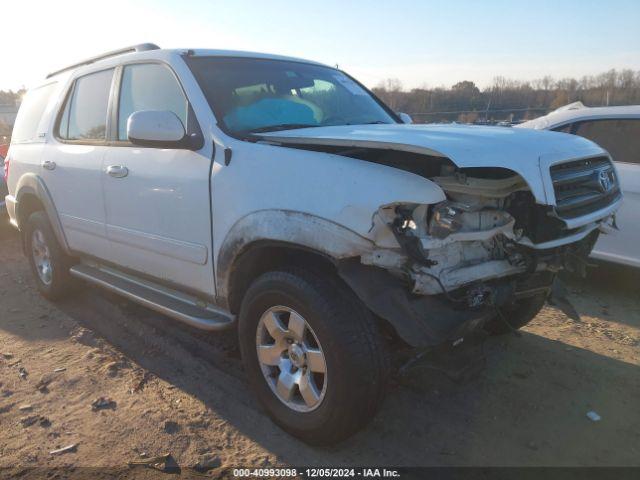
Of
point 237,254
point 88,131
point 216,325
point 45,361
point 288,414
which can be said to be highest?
point 88,131

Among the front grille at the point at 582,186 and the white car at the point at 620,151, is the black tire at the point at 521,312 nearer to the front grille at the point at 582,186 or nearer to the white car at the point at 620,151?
the front grille at the point at 582,186

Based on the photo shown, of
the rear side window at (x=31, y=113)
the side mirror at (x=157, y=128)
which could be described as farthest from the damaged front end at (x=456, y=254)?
the rear side window at (x=31, y=113)

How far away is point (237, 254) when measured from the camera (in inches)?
113

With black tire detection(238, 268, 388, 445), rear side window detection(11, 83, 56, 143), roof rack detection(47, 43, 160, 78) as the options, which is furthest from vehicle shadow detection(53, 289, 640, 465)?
rear side window detection(11, 83, 56, 143)

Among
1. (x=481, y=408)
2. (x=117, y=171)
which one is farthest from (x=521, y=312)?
(x=117, y=171)

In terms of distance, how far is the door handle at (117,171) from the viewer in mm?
3578

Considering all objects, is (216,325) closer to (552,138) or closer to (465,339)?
(465,339)

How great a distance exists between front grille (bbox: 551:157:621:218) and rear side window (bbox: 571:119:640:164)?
6.93 feet

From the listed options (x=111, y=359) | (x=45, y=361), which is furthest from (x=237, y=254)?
(x=45, y=361)

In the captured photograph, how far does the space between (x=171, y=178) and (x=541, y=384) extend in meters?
2.68

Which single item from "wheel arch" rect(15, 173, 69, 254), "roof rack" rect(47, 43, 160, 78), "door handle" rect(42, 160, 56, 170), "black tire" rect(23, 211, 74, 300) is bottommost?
"black tire" rect(23, 211, 74, 300)

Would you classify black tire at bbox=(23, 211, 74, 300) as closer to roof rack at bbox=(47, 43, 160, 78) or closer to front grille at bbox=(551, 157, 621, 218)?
roof rack at bbox=(47, 43, 160, 78)

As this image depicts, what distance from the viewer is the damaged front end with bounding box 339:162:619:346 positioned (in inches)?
90.2

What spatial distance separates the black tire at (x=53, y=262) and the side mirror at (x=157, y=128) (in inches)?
89.4
